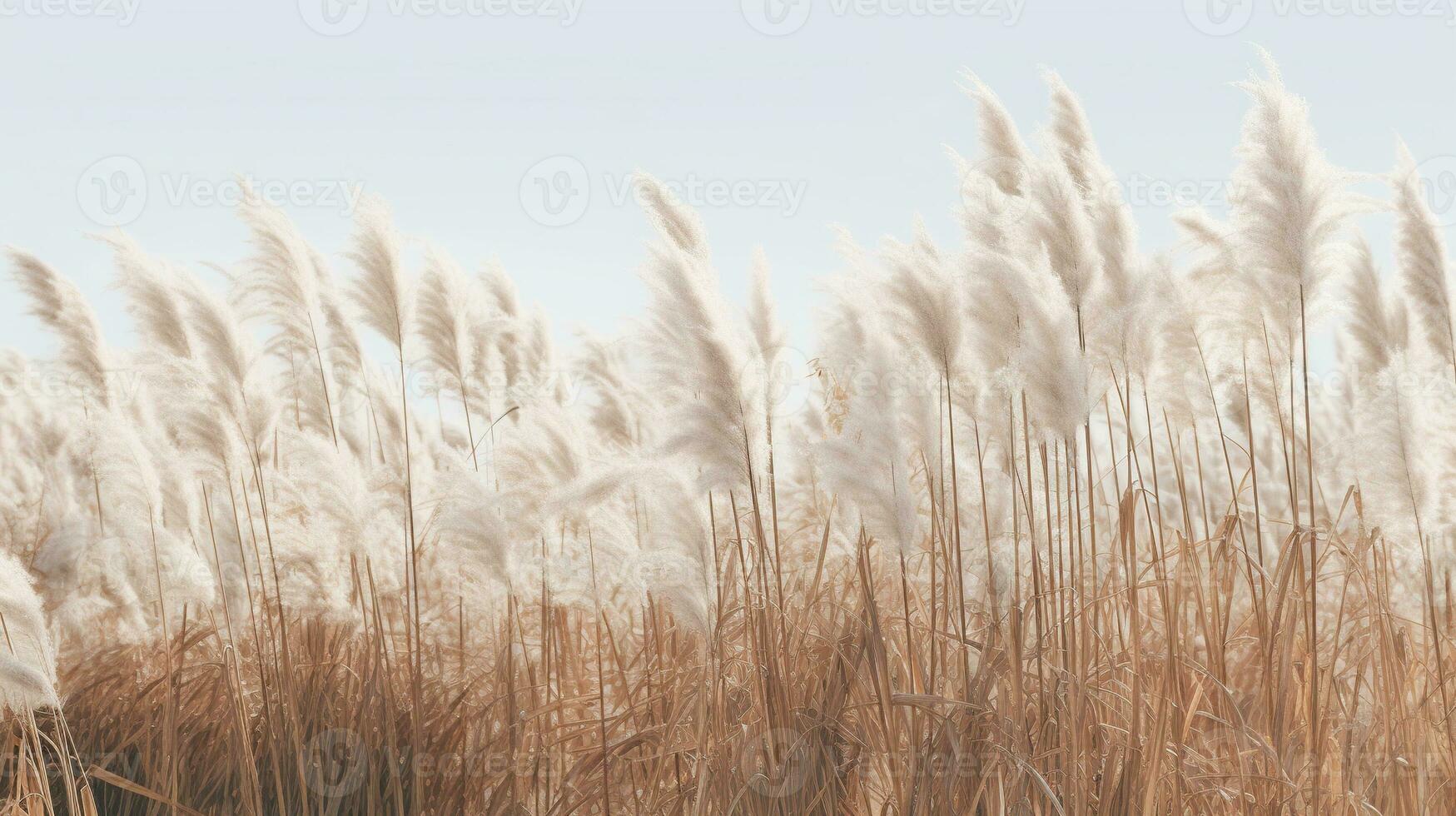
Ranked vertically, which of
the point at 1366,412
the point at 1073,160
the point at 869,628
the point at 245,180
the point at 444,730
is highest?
the point at 245,180

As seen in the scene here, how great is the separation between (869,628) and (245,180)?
2736 millimetres

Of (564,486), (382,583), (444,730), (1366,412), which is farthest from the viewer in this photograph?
(382,583)

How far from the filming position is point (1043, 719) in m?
2.26

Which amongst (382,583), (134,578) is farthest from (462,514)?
(134,578)

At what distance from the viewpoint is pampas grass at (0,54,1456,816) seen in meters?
2.28

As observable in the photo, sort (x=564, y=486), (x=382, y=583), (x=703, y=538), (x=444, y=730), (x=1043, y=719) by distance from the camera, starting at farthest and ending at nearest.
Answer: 1. (x=382, y=583)
2. (x=444, y=730)
3. (x=564, y=486)
4. (x=703, y=538)
5. (x=1043, y=719)

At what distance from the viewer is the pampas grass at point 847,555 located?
7.49 ft

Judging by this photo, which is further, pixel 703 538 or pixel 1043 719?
pixel 703 538

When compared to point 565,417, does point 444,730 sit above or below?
below

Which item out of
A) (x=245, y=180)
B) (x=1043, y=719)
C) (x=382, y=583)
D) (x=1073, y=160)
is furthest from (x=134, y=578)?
(x=1073, y=160)

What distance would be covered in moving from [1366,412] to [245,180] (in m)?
3.65

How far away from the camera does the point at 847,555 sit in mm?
3145

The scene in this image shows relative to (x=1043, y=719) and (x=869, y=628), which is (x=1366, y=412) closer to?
(x=1043, y=719)

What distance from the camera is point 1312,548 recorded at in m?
2.58
